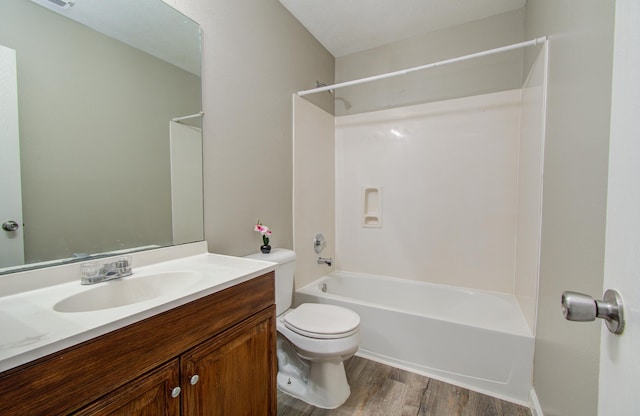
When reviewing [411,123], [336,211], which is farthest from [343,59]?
[336,211]

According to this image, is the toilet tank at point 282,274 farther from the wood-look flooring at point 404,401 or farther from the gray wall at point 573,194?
the gray wall at point 573,194

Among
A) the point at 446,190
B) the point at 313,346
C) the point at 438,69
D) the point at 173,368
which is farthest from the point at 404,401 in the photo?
the point at 438,69

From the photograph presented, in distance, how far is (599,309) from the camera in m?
0.43

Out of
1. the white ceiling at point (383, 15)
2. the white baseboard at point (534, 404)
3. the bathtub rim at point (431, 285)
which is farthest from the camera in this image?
the white ceiling at point (383, 15)

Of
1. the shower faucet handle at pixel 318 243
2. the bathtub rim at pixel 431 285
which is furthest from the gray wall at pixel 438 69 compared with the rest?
the bathtub rim at pixel 431 285

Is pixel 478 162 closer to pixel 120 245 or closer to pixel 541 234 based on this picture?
pixel 541 234

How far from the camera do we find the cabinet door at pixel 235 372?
87 cm

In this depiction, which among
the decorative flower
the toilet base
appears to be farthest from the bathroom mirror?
the toilet base

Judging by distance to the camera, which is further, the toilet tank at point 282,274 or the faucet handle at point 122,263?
the toilet tank at point 282,274

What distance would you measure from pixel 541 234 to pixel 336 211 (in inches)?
65.1

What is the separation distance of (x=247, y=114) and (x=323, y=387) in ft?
5.51

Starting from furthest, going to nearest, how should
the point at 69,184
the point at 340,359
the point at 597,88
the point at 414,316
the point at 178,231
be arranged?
the point at 414,316 → the point at 340,359 → the point at 178,231 → the point at 69,184 → the point at 597,88

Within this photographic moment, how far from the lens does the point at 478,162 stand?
2166 mm

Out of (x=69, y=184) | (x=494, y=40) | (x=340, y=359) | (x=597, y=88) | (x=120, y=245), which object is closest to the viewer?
(x=597, y=88)
